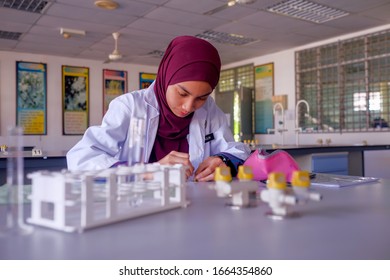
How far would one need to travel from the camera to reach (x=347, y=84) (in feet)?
18.3

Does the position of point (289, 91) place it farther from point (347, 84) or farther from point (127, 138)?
point (127, 138)

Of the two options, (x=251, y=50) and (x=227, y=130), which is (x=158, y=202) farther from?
(x=251, y=50)

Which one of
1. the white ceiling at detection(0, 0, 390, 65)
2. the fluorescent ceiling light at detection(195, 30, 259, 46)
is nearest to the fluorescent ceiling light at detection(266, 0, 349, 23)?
the white ceiling at detection(0, 0, 390, 65)

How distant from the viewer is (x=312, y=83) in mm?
6121

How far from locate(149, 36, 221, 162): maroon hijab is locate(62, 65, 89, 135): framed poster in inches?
234

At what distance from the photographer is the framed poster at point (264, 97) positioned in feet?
22.7

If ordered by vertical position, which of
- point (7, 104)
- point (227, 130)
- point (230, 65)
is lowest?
point (227, 130)

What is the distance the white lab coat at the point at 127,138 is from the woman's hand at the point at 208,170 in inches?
6.2

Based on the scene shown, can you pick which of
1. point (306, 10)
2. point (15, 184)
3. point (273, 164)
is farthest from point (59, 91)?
point (15, 184)

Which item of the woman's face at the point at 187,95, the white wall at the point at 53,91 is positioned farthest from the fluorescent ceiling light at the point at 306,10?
the white wall at the point at 53,91

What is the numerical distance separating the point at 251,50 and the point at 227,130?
528 cm

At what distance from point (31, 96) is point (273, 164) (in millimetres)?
6524

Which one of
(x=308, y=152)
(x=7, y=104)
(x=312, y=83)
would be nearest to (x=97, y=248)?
(x=308, y=152)
